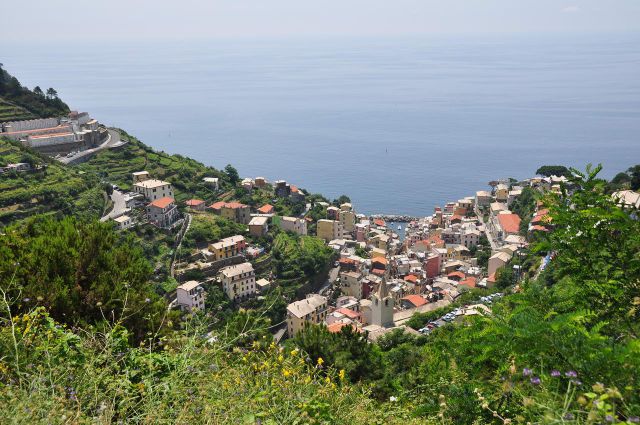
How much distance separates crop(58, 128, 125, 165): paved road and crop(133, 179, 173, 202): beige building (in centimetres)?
662

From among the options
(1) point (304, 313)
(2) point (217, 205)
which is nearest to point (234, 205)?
(2) point (217, 205)

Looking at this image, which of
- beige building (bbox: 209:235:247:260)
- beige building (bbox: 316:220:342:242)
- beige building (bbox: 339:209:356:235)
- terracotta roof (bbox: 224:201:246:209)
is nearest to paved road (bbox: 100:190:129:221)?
beige building (bbox: 209:235:247:260)

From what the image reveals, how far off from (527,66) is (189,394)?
15156 centimetres

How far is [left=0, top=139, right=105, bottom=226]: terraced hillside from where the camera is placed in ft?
65.4

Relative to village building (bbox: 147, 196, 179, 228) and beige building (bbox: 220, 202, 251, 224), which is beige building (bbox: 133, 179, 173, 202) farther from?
beige building (bbox: 220, 202, 251, 224)

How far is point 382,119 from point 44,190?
194 feet

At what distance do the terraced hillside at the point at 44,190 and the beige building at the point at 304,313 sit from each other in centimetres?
867

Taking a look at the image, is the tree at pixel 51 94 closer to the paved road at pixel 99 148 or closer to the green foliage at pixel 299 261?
the paved road at pixel 99 148

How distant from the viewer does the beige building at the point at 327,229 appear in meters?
28.8

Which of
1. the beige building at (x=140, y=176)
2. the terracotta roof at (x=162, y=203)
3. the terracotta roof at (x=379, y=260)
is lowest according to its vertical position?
the terracotta roof at (x=379, y=260)

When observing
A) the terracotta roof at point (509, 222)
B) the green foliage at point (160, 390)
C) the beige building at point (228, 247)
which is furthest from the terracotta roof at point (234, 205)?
the green foliage at point (160, 390)

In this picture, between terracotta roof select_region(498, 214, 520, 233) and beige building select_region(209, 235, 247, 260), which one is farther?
terracotta roof select_region(498, 214, 520, 233)

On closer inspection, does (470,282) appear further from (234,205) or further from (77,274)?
(77,274)

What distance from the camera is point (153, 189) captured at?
25.0 metres
